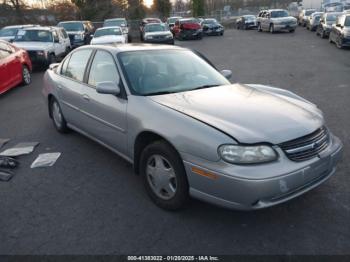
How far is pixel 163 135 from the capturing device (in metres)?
3.43

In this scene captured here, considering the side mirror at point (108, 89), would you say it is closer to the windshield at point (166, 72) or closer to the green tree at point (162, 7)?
the windshield at point (166, 72)

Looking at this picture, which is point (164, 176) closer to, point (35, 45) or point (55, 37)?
point (35, 45)

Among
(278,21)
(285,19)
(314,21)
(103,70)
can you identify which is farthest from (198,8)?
(103,70)

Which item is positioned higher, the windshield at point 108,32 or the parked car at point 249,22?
the windshield at point 108,32

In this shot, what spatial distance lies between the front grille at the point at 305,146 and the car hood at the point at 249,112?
48 mm

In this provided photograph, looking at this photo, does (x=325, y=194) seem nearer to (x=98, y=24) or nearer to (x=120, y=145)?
(x=120, y=145)

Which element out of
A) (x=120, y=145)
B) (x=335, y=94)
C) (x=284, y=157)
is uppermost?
(x=284, y=157)

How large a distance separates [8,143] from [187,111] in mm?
3825

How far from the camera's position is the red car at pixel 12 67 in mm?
9352

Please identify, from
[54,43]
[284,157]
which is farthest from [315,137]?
[54,43]

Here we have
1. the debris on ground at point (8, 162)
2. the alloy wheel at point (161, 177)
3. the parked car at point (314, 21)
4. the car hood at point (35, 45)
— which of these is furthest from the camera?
the parked car at point (314, 21)

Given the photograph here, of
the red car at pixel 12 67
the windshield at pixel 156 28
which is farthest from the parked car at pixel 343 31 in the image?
the red car at pixel 12 67

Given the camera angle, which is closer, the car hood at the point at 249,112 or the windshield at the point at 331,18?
the car hood at the point at 249,112

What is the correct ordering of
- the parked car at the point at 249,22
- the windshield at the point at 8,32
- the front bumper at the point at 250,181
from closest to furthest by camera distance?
1. the front bumper at the point at 250,181
2. the windshield at the point at 8,32
3. the parked car at the point at 249,22
